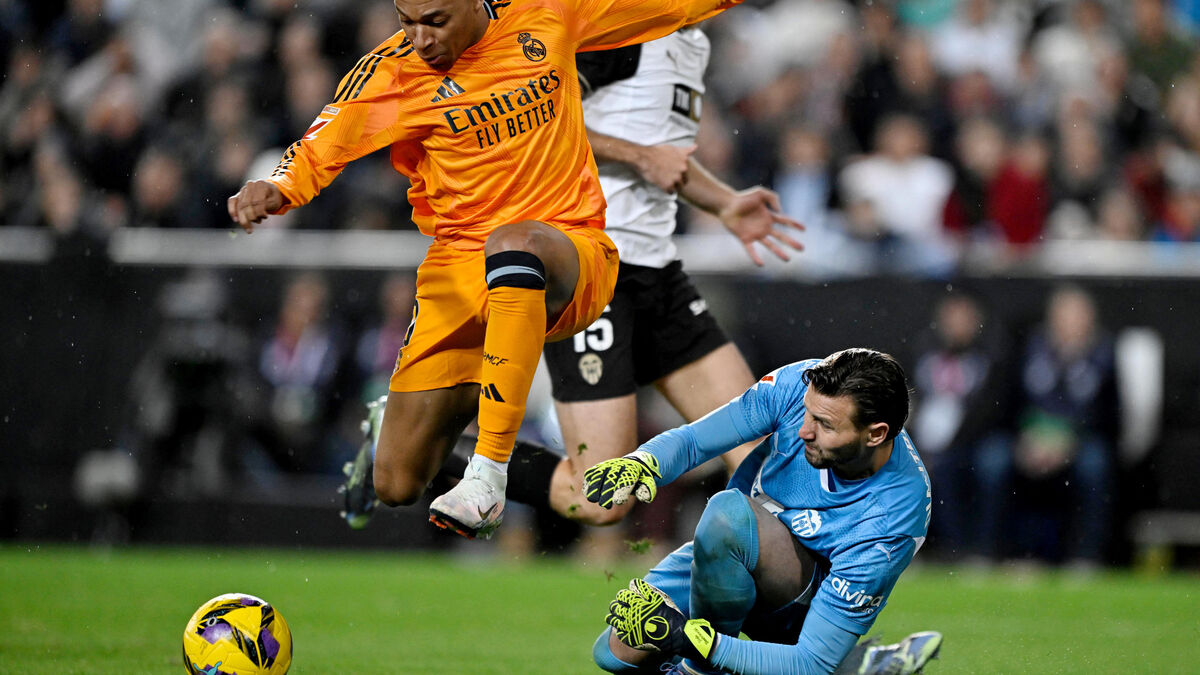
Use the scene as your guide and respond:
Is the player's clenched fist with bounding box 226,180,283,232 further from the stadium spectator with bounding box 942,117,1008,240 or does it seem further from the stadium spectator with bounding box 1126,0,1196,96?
the stadium spectator with bounding box 1126,0,1196,96

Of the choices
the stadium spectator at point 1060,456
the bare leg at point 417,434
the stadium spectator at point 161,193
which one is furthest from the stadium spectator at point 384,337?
the bare leg at point 417,434

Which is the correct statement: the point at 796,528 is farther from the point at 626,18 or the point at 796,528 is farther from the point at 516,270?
the point at 626,18

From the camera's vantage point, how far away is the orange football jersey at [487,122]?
5.59 meters

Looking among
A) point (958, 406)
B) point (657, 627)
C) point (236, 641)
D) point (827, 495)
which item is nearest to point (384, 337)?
point (958, 406)

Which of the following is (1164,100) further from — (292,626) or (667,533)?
(292,626)

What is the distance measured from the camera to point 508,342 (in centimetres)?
522

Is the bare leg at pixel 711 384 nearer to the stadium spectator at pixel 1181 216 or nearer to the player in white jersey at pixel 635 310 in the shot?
the player in white jersey at pixel 635 310

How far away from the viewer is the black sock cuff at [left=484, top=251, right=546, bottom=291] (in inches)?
203

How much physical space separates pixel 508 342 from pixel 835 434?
1.19m

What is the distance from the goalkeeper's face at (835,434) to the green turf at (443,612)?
1.50 metres

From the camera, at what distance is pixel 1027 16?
1298 cm

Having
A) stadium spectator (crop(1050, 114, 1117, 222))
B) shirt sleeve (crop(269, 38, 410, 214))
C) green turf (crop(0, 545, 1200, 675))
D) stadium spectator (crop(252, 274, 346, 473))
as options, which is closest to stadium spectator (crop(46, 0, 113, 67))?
stadium spectator (crop(252, 274, 346, 473))

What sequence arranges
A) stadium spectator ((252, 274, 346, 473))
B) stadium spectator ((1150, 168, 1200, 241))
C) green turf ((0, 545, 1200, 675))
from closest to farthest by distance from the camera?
green turf ((0, 545, 1200, 675))
stadium spectator ((1150, 168, 1200, 241))
stadium spectator ((252, 274, 346, 473))

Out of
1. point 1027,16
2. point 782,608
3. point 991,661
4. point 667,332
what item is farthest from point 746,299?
point 782,608
